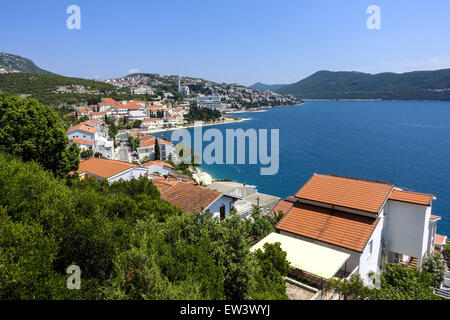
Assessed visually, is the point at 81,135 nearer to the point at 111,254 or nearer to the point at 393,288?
the point at 111,254

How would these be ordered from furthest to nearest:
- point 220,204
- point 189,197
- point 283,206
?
1. point 283,206
2. point 220,204
3. point 189,197

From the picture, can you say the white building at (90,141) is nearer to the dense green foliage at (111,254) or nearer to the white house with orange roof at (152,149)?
the white house with orange roof at (152,149)

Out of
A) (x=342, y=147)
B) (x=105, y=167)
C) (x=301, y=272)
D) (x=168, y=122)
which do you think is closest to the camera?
(x=301, y=272)

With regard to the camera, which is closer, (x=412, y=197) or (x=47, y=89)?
(x=412, y=197)

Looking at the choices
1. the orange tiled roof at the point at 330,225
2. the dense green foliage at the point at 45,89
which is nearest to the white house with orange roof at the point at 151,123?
the dense green foliage at the point at 45,89

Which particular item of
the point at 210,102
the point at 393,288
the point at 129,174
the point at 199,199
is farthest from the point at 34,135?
the point at 210,102
